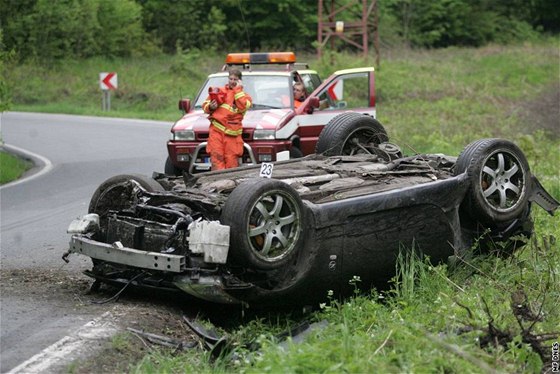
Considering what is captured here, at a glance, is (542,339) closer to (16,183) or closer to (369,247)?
(369,247)

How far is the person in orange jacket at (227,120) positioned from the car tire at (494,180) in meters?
4.37

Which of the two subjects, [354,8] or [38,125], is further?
[354,8]

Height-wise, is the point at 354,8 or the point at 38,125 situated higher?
the point at 354,8

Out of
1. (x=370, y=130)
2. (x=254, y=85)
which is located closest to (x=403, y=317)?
(x=370, y=130)

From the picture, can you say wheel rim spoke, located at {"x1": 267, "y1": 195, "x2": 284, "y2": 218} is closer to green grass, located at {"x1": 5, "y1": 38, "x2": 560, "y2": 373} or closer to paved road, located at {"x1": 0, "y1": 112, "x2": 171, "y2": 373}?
green grass, located at {"x1": 5, "y1": 38, "x2": 560, "y2": 373}

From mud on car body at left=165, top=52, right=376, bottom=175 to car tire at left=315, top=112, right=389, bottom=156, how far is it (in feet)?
8.22

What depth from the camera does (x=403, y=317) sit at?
6734 millimetres

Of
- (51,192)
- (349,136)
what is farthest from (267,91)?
(349,136)

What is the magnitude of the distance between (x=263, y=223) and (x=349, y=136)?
2.92 m

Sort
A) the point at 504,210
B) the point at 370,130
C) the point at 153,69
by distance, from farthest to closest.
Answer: the point at 153,69 → the point at 370,130 → the point at 504,210

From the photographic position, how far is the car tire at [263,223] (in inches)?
259

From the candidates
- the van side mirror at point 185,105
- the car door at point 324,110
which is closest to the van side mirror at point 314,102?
the car door at point 324,110

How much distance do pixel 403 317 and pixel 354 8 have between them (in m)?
43.1

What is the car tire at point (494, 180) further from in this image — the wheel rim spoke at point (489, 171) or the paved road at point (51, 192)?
the paved road at point (51, 192)
